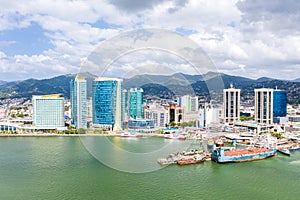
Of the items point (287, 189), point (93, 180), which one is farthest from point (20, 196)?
point (287, 189)

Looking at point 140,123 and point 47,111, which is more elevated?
point 47,111

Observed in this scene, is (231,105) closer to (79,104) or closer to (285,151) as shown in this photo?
(285,151)

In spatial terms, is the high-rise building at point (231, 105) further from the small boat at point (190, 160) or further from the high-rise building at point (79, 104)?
the small boat at point (190, 160)

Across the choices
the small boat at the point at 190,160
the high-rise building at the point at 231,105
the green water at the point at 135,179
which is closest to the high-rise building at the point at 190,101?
the green water at the point at 135,179

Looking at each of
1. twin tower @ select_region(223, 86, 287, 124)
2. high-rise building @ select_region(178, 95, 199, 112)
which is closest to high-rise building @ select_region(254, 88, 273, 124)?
twin tower @ select_region(223, 86, 287, 124)

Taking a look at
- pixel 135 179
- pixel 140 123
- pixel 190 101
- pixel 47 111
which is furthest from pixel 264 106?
pixel 190 101

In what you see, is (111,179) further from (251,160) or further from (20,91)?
(20,91)
